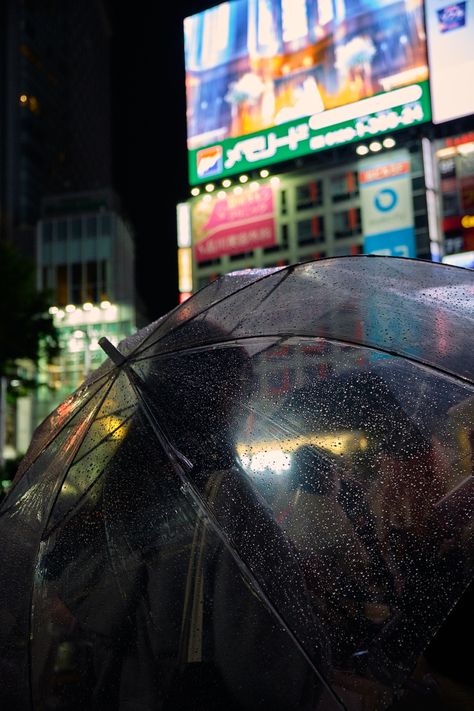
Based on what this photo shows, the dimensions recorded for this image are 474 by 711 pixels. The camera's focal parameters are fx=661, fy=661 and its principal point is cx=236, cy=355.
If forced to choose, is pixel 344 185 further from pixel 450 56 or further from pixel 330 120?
pixel 450 56

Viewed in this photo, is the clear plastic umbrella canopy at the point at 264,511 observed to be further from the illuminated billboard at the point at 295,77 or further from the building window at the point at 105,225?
the building window at the point at 105,225

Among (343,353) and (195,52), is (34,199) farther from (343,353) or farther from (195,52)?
(343,353)

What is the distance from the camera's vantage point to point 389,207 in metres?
18.8

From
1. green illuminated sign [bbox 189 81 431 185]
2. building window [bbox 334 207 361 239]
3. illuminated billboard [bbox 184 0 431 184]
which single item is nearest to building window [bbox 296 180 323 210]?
building window [bbox 334 207 361 239]

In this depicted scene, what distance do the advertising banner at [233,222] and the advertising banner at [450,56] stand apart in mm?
5974

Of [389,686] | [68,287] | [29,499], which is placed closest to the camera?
[389,686]

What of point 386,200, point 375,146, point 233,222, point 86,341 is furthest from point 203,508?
point 86,341

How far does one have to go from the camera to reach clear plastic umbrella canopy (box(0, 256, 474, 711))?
6.21 ft

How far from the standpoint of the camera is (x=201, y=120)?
21.5 m

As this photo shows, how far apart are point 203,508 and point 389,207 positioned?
58.7 feet

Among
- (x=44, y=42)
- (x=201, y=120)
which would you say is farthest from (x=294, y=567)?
(x=44, y=42)

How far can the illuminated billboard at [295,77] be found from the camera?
60.5 feet

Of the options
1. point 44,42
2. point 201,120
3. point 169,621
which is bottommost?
point 169,621

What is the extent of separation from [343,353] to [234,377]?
1.33ft
